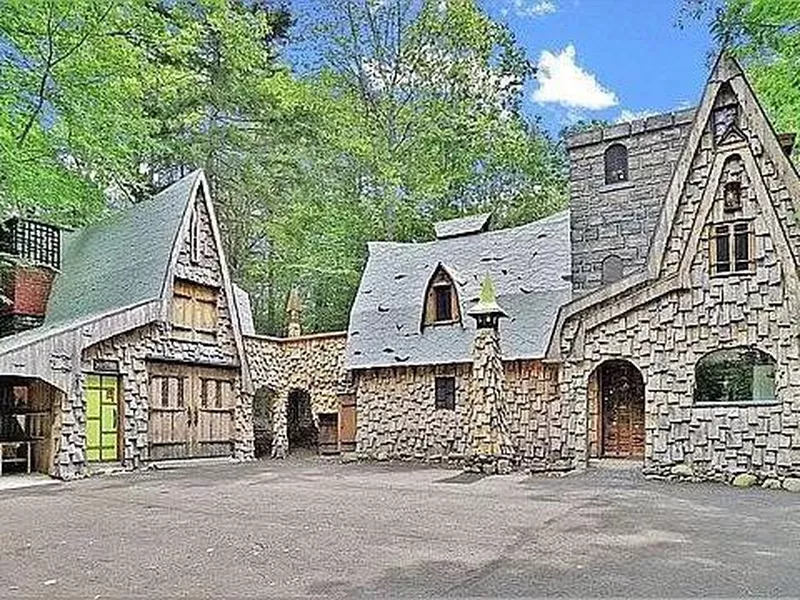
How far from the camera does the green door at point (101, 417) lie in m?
16.6

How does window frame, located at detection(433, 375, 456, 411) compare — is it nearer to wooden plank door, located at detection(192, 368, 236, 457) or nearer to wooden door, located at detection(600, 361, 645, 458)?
wooden door, located at detection(600, 361, 645, 458)

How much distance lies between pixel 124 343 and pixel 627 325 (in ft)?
33.6

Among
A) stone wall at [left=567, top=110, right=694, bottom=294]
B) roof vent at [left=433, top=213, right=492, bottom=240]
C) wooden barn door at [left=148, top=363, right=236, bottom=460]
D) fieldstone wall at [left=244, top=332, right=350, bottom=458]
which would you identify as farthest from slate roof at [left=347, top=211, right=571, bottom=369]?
wooden barn door at [left=148, top=363, right=236, bottom=460]

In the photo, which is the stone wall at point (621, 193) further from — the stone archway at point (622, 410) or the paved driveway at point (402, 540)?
the paved driveway at point (402, 540)

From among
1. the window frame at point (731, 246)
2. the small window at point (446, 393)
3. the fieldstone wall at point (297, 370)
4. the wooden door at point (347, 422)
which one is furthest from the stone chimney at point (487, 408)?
the fieldstone wall at point (297, 370)

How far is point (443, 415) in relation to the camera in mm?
19094

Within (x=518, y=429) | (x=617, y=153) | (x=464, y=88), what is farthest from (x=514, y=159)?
(x=518, y=429)

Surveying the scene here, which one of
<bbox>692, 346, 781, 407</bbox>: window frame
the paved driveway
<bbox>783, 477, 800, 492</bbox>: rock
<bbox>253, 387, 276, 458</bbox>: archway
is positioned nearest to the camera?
the paved driveway

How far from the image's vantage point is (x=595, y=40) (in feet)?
121

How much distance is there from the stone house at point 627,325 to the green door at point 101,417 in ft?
18.9

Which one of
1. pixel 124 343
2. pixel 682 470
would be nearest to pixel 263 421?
pixel 124 343

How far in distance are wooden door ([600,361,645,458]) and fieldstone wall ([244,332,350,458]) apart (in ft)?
22.2

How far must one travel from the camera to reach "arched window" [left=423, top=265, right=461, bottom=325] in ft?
65.1

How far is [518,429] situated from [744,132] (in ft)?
24.4
